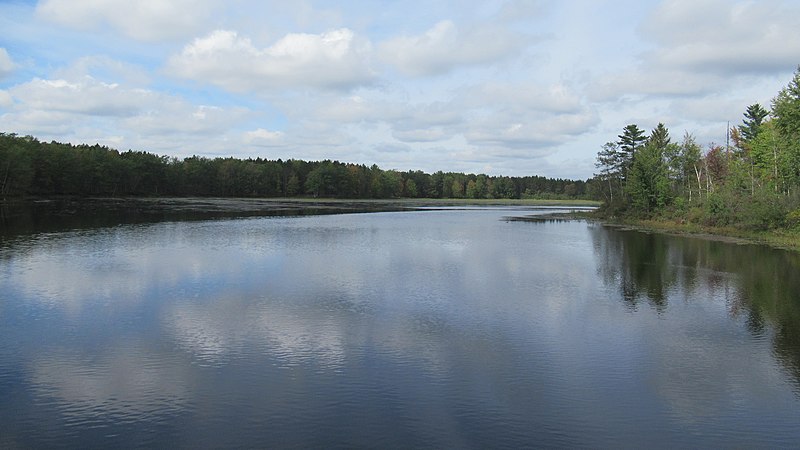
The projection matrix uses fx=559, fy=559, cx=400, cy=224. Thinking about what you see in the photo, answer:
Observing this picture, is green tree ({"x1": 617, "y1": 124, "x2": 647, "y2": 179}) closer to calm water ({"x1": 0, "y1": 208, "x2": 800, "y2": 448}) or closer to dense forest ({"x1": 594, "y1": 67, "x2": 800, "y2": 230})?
dense forest ({"x1": 594, "y1": 67, "x2": 800, "y2": 230})

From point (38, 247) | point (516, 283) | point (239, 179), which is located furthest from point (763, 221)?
point (239, 179)

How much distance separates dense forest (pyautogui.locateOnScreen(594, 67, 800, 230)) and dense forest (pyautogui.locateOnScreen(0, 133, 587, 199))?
82.9m

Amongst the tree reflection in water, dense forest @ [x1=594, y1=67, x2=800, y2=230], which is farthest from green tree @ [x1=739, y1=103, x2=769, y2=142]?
the tree reflection in water

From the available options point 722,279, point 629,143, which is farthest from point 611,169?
→ point 722,279

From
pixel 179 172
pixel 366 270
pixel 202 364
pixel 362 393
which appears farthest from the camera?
pixel 179 172

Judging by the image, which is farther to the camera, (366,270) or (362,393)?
(366,270)

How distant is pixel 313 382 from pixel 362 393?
1.08 meters

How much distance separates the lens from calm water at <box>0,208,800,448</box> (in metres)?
9.14

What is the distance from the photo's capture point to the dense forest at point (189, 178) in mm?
92812

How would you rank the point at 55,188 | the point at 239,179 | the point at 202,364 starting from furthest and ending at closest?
1. the point at 239,179
2. the point at 55,188
3. the point at 202,364

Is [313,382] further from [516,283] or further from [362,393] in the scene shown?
[516,283]

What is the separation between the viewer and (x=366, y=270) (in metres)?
24.7

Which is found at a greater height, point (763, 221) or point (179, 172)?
point (179, 172)

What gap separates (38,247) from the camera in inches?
1135
